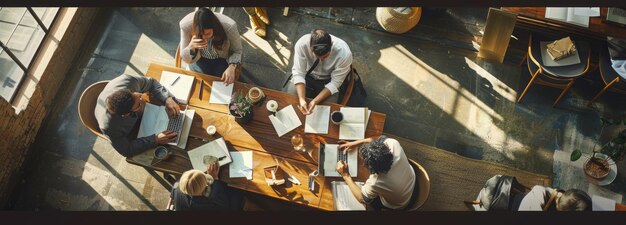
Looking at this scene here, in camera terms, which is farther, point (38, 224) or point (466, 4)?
point (466, 4)

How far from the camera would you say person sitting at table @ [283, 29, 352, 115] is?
11.8ft

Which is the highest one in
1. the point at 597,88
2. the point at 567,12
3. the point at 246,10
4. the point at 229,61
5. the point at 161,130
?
the point at 567,12

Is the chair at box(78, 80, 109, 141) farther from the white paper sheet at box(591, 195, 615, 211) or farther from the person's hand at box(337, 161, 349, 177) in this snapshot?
the white paper sheet at box(591, 195, 615, 211)

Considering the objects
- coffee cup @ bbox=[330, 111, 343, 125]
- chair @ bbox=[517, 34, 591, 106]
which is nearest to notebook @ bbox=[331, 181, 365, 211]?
coffee cup @ bbox=[330, 111, 343, 125]

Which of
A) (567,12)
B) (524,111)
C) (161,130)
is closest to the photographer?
(161,130)

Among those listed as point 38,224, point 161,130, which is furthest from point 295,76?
point 38,224

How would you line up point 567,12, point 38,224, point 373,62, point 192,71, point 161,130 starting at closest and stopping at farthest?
1. point 38,224
2. point 161,130
3. point 192,71
4. point 567,12
5. point 373,62

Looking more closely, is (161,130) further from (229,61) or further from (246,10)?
(246,10)

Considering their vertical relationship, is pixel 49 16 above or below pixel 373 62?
below

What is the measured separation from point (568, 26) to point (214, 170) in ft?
11.5

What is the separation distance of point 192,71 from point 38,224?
3698mm

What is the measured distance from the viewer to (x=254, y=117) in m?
3.63

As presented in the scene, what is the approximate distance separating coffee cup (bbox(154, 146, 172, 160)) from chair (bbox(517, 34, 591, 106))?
3384mm

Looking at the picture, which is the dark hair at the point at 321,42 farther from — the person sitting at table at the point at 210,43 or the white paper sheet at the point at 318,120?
the person sitting at table at the point at 210,43
